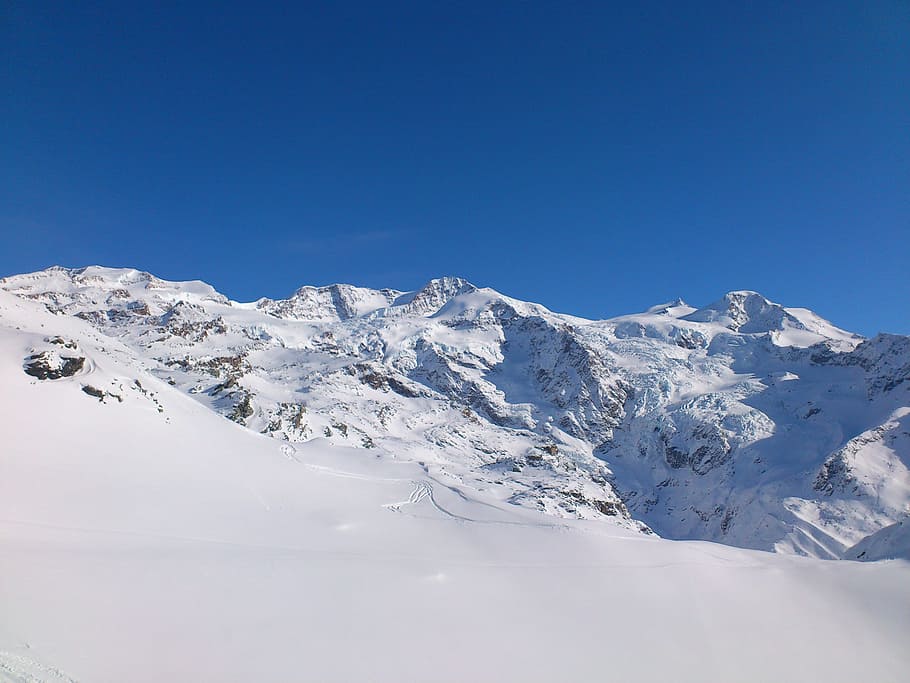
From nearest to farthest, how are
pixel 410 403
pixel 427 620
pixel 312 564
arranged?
pixel 427 620 < pixel 312 564 < pixel 410 403

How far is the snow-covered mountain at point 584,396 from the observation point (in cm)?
6397

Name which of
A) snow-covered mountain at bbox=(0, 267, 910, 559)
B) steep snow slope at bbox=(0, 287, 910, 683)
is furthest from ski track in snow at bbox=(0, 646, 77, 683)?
snow-covered mountain at bbox=(0, 267, 910, 559)

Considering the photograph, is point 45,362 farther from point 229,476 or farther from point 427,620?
point 427,620

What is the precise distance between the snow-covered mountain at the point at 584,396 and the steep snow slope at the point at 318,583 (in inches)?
176

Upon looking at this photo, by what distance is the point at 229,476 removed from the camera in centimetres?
1800

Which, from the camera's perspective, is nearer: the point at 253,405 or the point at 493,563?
the point at 493,563

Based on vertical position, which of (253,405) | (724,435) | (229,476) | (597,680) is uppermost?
(724,435)

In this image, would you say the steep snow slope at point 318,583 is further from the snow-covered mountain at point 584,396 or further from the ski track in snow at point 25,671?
the snow-covered mountain at point 584,396

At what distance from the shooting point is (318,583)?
11312mm

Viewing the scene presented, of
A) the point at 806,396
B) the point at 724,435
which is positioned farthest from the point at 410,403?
the point at 806,396

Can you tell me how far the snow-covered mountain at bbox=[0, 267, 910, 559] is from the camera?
A: 63969mm

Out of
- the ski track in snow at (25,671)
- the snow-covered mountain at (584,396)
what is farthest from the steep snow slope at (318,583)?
the snow-covered mountain at (584,396)

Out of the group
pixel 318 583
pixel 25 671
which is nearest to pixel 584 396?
pixel 318 583

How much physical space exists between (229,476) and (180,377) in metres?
52.1
